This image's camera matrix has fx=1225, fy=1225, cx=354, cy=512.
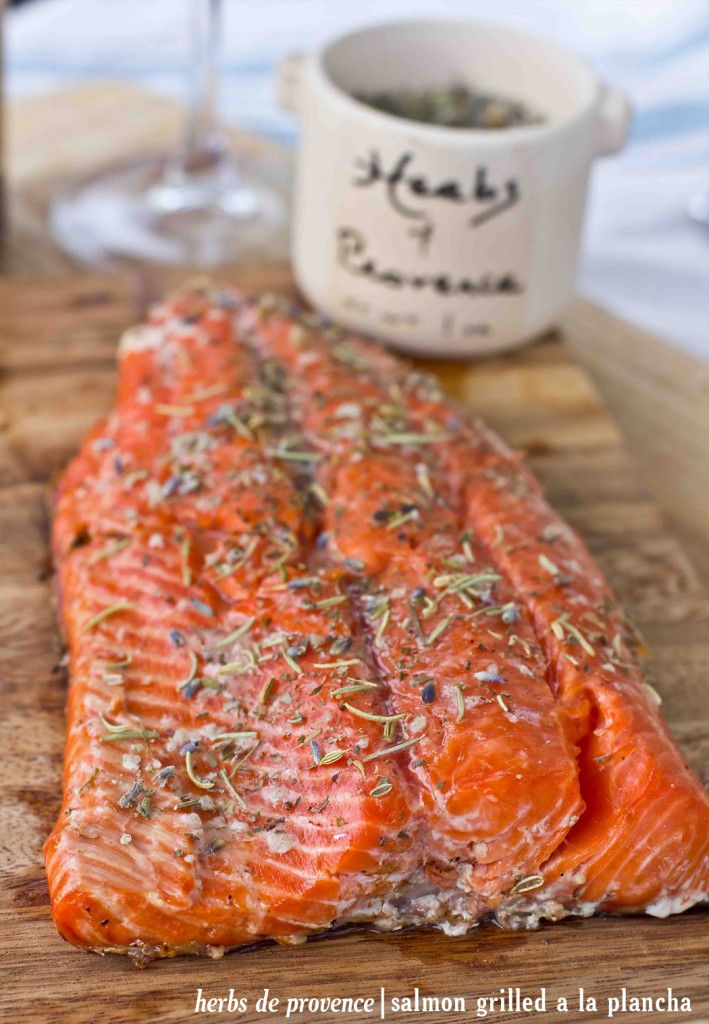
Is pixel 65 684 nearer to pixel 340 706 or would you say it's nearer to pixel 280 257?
pixel 340 706

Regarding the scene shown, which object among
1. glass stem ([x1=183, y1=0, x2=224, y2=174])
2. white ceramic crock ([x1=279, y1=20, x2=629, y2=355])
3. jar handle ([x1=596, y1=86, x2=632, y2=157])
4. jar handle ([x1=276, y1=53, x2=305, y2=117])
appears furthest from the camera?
glass stem ([x1=183, y1=0, x2=224, y2=174])

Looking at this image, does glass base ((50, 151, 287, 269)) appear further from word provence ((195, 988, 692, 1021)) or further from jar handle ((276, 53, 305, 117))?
word provence ((195, 988, 692, 1021))

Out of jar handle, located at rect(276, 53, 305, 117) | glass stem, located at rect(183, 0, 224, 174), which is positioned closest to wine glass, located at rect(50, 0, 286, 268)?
glass stem, located at rect(183, 0, 224, 174)

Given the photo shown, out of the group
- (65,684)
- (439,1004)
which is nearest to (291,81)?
(65,684)

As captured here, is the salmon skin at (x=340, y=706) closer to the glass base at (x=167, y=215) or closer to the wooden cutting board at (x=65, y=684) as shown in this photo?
the wooden cutting board at (x=65, y=684)

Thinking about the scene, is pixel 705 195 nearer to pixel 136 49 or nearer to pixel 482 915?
pixel 136 49

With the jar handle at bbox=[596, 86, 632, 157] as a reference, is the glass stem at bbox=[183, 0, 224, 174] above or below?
below
